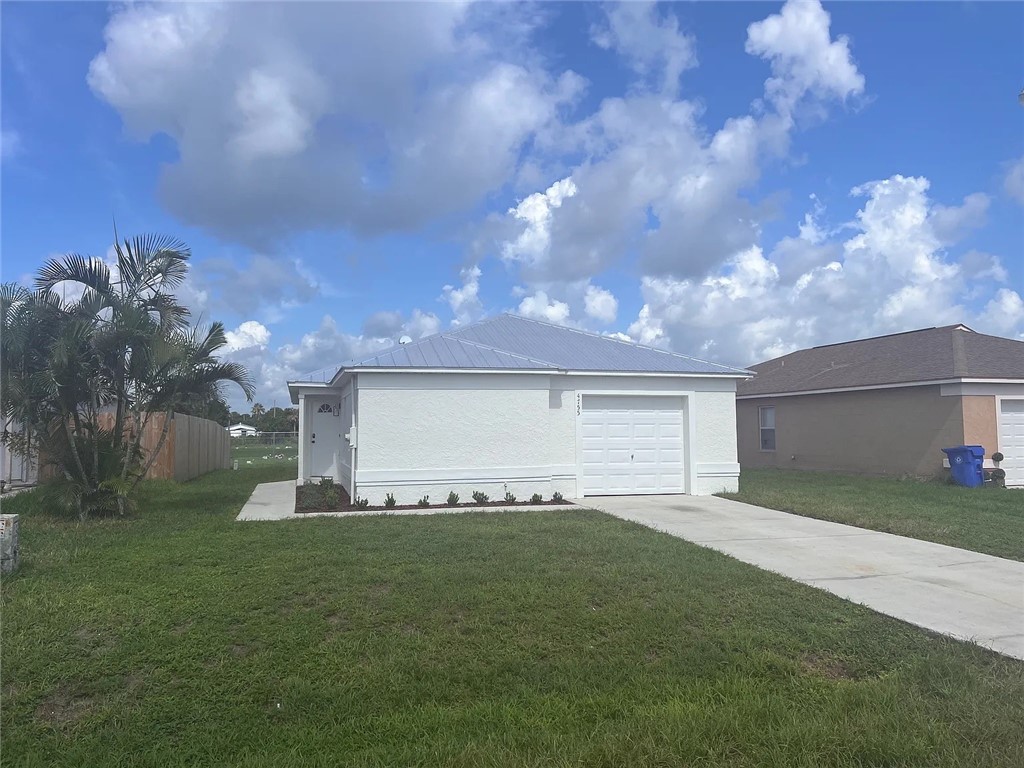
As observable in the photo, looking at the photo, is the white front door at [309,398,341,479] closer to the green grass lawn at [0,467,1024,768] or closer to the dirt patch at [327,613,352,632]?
the green grass lawn at [0,467,1024,768]

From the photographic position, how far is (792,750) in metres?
3.88

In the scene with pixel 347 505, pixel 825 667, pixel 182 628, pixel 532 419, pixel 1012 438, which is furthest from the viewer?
pixel 1012 438

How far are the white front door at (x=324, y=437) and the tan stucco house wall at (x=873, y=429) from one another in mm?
14178

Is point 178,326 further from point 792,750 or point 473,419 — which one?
point 792,750

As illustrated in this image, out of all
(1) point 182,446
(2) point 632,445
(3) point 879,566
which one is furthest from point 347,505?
(1) point 182,446

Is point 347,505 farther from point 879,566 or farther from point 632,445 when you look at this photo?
point 879,566

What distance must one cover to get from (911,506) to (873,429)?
775 centimetres

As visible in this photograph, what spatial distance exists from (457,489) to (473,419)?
1315 millimetres

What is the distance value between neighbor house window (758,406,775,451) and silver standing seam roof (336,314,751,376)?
956cm

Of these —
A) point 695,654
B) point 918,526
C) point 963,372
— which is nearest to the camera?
point 695,654

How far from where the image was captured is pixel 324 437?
59.1 ft

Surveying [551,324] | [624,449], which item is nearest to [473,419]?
[624,449]

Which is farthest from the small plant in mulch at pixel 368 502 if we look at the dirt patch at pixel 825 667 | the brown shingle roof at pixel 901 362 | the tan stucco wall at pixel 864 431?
the brown shingle roof at pixel 901 362

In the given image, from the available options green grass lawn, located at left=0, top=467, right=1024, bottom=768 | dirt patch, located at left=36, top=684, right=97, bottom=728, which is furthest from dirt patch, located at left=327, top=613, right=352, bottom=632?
dirt patch, located at left=36, top=684, right=97, bottom=728
